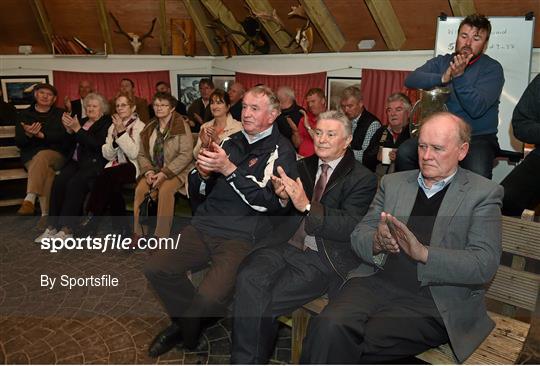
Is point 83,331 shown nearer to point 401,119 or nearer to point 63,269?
point 63,269

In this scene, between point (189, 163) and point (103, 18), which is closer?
point (189, 163)

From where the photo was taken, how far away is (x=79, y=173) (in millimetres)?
4418

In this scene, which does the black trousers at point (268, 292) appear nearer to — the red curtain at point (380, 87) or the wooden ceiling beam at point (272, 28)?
the red curtain at point (380, 87)

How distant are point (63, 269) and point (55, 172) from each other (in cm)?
149

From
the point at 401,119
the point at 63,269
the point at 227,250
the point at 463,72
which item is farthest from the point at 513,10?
the point at 63,269

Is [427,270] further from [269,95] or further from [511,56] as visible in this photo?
[511,56]

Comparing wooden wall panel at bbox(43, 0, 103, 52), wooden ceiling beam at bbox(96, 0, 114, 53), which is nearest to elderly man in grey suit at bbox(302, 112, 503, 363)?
wooden ceiling beam at bbox(96, 0, 114, 53)

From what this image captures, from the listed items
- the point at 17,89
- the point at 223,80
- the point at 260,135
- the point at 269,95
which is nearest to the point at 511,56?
the point at 269,95

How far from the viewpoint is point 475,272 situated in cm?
188

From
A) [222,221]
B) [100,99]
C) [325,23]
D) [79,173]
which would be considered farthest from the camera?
[325,23]

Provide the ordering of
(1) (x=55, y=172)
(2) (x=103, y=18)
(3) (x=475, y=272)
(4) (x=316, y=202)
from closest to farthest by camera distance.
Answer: (3) (x=475, y=272)
(4) (x=316, y=202)
(1) (x=55, y=172)
(2) (x=103, y=18)

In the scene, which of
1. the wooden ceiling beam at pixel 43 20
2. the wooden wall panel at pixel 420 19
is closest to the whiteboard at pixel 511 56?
the wooden wall panel at pixel 420 19

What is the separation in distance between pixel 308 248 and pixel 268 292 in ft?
1.17

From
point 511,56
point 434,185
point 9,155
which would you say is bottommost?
point 9,155
